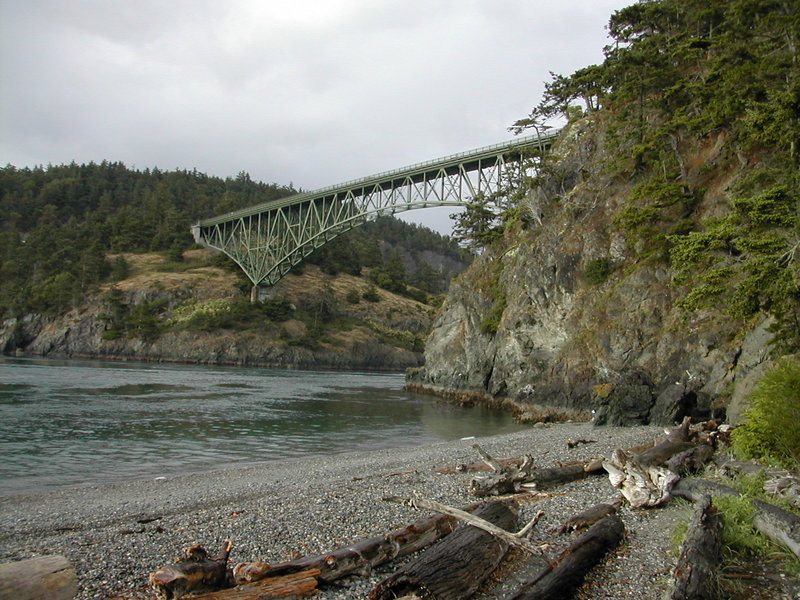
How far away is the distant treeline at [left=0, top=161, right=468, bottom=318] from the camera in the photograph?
8738 cm

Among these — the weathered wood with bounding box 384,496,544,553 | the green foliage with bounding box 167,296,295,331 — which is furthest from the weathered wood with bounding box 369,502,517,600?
the green foliage with bounding box 167,296,295,331

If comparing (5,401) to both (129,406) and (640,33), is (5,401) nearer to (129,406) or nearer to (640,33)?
(129,406)

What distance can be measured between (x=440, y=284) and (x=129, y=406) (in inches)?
4247

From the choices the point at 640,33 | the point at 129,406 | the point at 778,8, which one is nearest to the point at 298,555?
the point at 129,406

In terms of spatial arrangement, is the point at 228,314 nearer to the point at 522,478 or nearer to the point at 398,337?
the point at 398,337

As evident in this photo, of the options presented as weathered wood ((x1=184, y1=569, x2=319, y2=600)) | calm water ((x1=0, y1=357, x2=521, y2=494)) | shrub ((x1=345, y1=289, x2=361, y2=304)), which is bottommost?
calm water ((x1=0, y1=357, x2=521, y2=494))

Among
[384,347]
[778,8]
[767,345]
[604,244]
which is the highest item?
[778,8]

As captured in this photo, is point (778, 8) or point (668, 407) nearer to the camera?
point (668, 407)

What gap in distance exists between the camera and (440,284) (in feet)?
431

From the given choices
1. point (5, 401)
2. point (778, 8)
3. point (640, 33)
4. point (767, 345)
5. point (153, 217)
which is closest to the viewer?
point (767, 345)

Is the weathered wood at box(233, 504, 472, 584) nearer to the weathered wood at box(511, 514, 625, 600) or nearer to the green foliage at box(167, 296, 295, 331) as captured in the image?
the weathered wood at box(511, 514, 625, 600)

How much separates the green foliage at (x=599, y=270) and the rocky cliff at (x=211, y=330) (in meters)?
57.1

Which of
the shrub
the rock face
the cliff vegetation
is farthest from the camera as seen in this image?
the shrub

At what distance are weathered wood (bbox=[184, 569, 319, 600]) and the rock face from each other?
1251 cm
